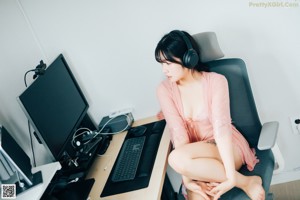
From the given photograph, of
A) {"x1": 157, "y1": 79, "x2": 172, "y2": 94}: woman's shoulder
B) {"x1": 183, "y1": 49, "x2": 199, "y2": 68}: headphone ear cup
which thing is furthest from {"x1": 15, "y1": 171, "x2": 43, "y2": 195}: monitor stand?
{"x1": 183, "y1": 49, "x2": 199, "y2": 68}: headphone ear cup

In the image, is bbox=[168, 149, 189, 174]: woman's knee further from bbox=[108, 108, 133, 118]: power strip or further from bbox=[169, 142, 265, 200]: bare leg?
bbox=[108, 108, 133, 118]: power strip

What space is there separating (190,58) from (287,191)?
1209 mm

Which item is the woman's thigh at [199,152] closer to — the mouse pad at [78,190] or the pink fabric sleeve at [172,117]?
the pink fabric sleeve at [172,117]

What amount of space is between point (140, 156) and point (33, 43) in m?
0.90

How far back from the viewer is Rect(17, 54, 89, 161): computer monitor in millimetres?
1357

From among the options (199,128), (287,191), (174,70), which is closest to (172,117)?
(199,128)

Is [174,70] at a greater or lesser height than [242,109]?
greater

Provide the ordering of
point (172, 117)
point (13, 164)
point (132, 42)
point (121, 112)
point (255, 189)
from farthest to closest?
point (121, 112), point (132, 42), point (172, 117), point (255, 189), point (13, 164)

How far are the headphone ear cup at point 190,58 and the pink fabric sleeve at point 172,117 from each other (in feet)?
0.83

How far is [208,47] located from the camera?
145cm

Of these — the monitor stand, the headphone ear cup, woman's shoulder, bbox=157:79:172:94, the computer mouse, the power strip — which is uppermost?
the headphone ear cup

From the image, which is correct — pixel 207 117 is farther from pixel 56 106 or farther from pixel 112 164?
pixel 56 106

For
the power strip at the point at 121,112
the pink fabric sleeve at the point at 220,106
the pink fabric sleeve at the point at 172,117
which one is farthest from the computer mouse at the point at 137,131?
the pink fabric sleeve at the point at 220,106

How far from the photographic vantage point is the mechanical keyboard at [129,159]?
149cm
